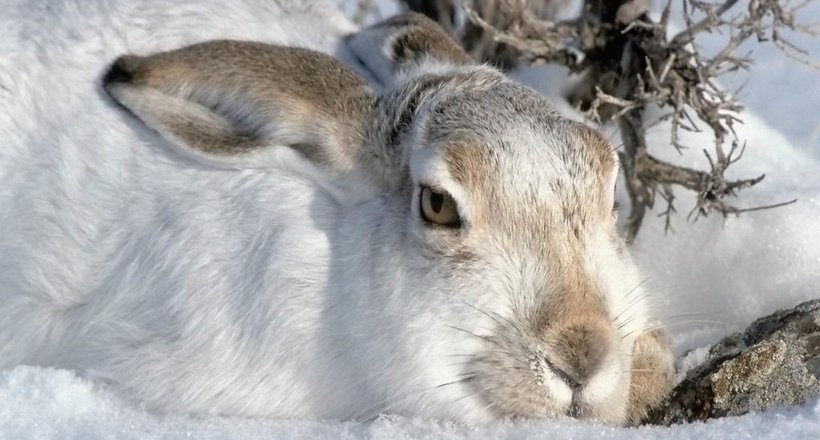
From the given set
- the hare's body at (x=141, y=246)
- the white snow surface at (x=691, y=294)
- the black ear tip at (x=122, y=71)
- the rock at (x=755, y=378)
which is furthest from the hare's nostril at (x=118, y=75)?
the rock at (x=755, y=378)

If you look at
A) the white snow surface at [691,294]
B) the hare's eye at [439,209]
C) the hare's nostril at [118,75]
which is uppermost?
the hare's eye at [439,209]

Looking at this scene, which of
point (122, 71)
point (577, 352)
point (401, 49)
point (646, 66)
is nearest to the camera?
point (577, 352)

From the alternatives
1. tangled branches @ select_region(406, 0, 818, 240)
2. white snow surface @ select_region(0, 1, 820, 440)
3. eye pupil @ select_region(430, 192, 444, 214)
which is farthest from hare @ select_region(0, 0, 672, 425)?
tangled branches @ select_region(406, 0, 818, 240)

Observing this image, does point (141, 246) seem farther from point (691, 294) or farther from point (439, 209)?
point (691, 294)

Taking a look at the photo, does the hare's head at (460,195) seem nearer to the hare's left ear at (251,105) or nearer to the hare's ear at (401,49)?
the hare's left ear at (251,105)

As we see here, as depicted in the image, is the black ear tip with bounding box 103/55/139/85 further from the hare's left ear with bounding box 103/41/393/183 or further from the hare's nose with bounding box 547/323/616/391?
the hare's nose with bounding box 547/323/616/391

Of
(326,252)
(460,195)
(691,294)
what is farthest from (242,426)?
(691,294)

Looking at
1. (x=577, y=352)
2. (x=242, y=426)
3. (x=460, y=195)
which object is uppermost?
(x=460, y=195)
